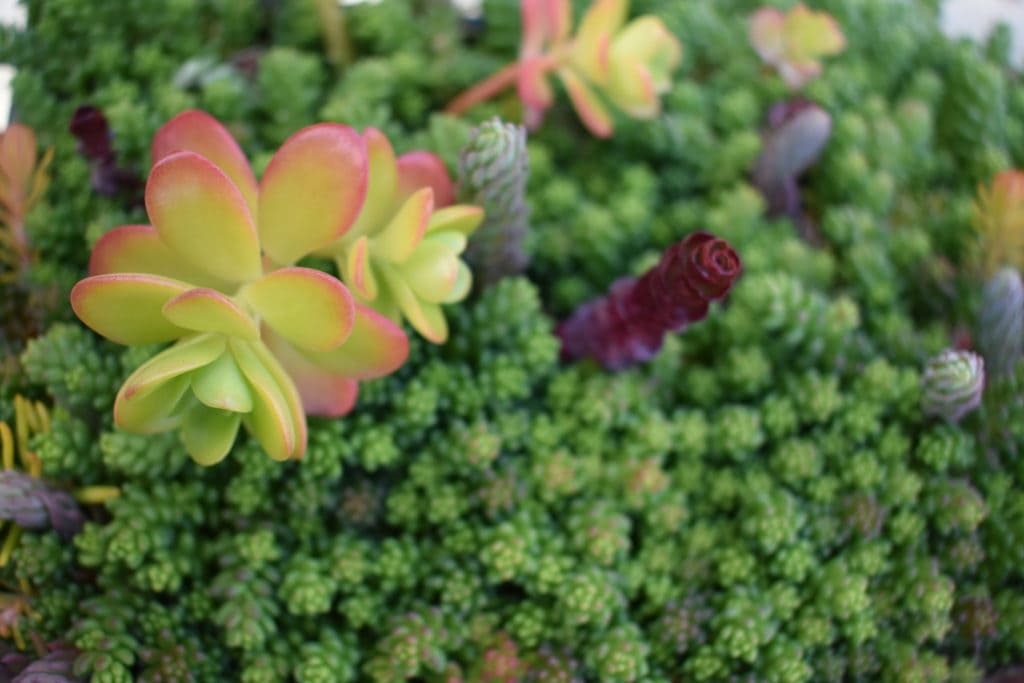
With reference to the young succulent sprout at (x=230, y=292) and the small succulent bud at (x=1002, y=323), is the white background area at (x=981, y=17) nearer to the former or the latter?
the small succulent bud at (x=1002, y=323)

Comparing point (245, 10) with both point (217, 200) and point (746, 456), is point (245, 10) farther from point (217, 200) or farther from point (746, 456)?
point (746, 456)

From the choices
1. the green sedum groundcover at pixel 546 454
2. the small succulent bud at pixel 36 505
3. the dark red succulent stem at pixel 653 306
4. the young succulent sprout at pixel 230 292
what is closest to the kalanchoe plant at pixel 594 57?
the green sedum groundcover at pixel 546 454

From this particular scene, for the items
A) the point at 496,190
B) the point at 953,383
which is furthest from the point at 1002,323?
the point at 496,190

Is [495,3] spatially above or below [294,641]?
above

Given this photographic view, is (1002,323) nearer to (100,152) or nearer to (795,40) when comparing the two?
(795,40)

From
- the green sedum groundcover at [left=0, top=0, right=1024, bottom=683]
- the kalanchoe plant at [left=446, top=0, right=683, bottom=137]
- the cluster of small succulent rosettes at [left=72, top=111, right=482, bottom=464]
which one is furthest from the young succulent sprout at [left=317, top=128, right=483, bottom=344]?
the kalanchoe plant at [left=446, top=0, right=683, bottom=137]

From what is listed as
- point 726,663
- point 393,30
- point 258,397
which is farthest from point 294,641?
point 393,30
